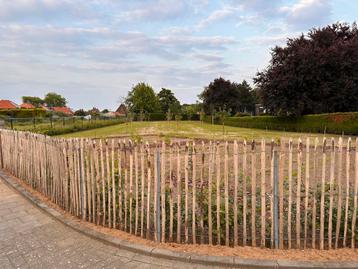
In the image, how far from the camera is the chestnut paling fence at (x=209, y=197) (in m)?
3.62

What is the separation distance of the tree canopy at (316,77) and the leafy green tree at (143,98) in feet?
139

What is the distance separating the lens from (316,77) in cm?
2438

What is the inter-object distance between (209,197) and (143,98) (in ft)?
212

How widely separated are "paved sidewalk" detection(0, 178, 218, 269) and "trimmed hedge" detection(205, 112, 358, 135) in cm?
1860

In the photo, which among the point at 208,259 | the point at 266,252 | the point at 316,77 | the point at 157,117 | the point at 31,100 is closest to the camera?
the point at 208,259

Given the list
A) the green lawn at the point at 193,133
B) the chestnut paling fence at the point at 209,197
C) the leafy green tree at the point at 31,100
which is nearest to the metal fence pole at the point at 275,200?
the chestnut paling fence at the point at 209,197

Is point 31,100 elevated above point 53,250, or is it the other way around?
point 31,100

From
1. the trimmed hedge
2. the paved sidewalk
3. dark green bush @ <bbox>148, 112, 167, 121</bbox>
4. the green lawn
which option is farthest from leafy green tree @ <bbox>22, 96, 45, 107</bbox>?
the paved sidewalk

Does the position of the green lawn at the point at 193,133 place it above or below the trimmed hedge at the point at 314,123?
below

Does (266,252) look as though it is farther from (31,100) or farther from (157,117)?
(31,100)

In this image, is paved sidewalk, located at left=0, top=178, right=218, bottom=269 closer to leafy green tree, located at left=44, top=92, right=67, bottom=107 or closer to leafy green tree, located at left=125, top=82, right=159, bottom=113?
leafy green tree, located at left=125, top=82, right=159, bottom=113

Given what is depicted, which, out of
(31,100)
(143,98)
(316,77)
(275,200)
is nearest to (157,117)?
(143,98)

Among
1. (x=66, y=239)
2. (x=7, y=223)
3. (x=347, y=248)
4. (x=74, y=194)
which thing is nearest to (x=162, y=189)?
(x=66, y=239)

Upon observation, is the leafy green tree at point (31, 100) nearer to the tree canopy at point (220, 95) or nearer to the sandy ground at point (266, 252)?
the tree canopy at point (220, 95)
